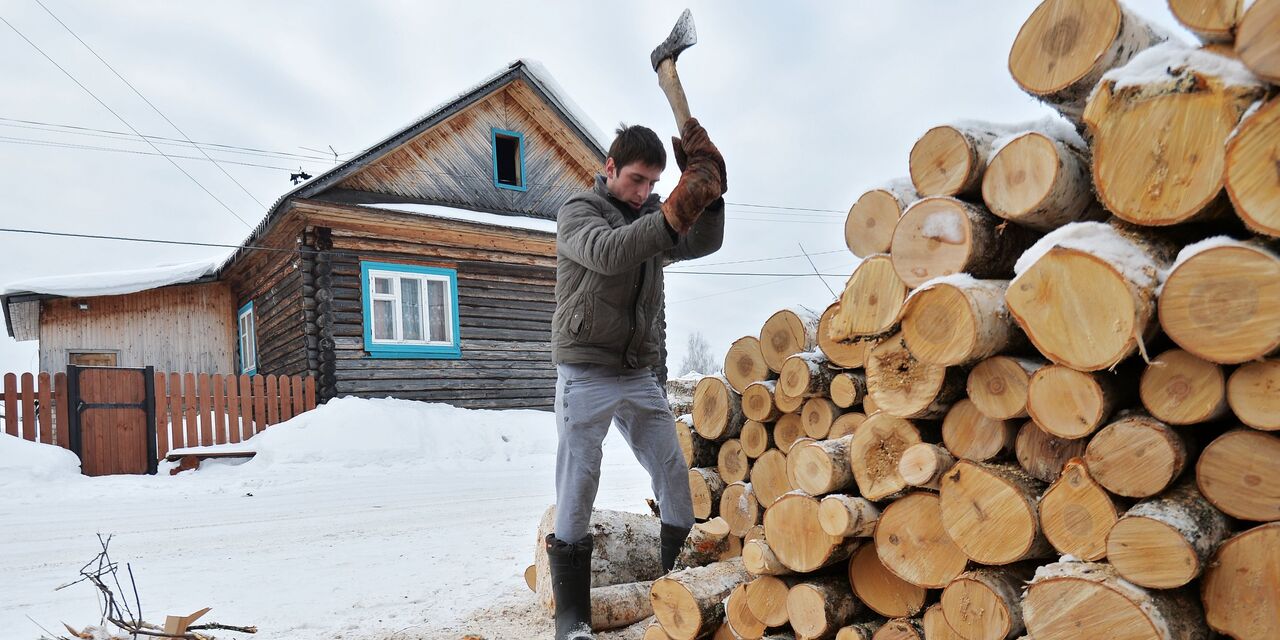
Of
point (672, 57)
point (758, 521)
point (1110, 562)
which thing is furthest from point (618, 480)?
point (1110, 562)

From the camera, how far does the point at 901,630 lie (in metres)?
2.03

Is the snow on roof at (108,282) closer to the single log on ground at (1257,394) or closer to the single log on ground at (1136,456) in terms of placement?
the single log on ground at (1136,456)

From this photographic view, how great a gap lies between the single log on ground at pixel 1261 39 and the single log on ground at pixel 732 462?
262 cm

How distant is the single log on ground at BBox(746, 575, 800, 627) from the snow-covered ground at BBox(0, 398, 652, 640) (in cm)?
99

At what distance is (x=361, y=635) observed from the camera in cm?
271

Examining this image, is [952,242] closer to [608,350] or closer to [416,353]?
[608,350]

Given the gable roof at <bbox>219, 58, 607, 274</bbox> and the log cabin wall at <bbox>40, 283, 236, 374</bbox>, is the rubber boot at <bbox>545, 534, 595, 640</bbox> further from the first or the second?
the log cabin wall at <bbox>40, 283, 236, 374</bbox>

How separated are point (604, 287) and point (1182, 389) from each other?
1739 millimetres

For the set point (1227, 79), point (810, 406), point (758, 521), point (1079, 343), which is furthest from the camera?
point (758, 521)

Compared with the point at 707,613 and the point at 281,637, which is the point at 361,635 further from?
the point at 707,613

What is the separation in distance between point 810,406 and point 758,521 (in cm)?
69

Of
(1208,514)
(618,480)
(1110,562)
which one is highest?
(1208,514)

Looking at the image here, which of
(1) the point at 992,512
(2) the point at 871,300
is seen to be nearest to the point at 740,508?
(2) the point at 871,300

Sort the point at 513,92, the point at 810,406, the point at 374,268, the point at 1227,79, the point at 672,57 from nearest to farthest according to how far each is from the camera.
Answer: the point at 1227,79 → the point at 672,57 → the point at 810,406 → the point at 374,268 → the point at 513,92
